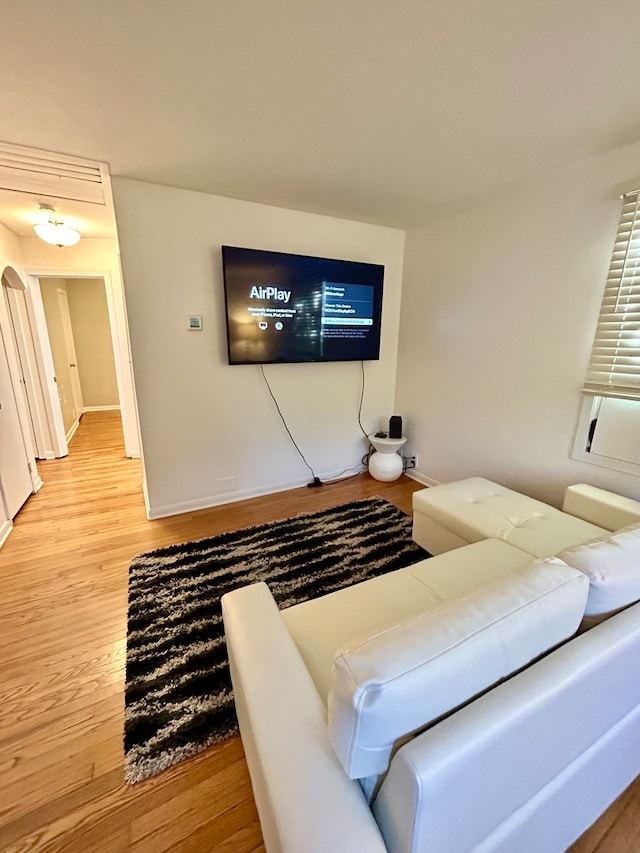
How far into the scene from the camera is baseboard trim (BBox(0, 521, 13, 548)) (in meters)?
2.59

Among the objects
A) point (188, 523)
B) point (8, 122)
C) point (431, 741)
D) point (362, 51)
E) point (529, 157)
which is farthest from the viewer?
point (188, 523)

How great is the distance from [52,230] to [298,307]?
6.67 ft

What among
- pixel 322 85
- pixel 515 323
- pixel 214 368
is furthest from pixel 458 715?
pixel 214 368

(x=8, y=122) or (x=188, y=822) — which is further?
(x=8, y=122)

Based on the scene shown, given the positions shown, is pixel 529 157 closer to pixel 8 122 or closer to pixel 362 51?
pixel 362 51

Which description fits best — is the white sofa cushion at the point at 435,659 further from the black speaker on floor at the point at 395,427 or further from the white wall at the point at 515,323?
the black speaker on floor at the point at 395,427

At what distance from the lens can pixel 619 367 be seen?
2.05 m

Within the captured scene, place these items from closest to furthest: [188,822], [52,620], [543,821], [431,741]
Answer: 1. [431,741]
2. [543,821]
3. [188,822]
4. [52,620]

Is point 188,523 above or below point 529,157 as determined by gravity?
below

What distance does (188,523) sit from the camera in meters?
2.87

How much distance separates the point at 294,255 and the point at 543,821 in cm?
323

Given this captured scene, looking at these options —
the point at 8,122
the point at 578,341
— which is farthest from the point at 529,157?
the point at 8,122

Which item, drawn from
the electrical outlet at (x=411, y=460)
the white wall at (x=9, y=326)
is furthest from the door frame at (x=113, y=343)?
the electrical outlet at (x=411, y=460)

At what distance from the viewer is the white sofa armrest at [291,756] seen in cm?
65
